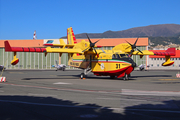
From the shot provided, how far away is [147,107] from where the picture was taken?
8258 millimetres

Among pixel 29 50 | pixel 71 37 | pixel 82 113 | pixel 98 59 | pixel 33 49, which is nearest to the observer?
pixel 82 113

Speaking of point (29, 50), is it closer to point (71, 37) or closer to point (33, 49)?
point (33, 49)

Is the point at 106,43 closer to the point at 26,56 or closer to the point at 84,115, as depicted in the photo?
the point at 26,56

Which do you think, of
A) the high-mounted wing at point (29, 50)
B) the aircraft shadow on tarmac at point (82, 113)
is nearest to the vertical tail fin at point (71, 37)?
the high-mounted wing at point (29, 50)

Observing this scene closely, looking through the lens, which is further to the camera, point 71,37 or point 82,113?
point 71,37

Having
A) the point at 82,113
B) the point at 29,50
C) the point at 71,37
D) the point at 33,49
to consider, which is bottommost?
the point at 82,113

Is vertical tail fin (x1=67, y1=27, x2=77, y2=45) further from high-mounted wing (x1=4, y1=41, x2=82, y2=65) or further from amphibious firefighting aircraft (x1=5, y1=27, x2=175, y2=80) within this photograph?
high-mounted wing (x1=4, y1=41, x2=82, y2=65)

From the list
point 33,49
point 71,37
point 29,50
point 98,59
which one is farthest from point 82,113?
point 71,37

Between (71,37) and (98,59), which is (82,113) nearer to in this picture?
(98,59)

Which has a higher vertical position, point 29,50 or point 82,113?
point 29,50

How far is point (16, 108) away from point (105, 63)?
17.7 metres

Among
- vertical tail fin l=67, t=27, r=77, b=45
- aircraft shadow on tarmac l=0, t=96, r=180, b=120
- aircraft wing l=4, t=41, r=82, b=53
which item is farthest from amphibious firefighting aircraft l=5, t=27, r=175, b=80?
aircraft shadow on tarmac l=0, t=96, r=180, b=120

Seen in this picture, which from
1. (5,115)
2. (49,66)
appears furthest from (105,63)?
(49,66)

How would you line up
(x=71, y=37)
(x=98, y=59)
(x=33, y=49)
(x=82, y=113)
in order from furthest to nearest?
(x=71, y=37), (x=98, y=59), (x=33, y=49), (x=82, y=113)
